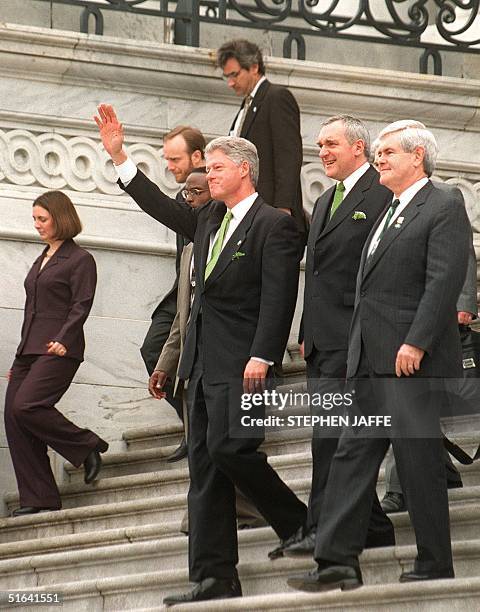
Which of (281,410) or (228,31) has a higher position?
(228,31)

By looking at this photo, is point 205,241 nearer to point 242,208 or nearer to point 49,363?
point 242,208

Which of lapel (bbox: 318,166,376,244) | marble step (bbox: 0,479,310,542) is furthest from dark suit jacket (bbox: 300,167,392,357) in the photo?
marble step (bbox: 0,479,310,542)

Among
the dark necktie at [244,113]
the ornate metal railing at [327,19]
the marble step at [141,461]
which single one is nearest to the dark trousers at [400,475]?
the marble step at [141,461]

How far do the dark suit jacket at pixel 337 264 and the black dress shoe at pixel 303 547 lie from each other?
0.74 m

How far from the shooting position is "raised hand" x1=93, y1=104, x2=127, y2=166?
24.1 feet

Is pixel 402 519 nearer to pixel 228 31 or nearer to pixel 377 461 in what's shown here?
pixel 377 461

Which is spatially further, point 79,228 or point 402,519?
point 79,228

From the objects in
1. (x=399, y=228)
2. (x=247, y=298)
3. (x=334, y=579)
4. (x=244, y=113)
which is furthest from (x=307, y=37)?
(x=334, y=579)

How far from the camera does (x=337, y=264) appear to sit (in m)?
7.04

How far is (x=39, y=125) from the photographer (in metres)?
10.3

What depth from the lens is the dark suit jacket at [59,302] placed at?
29.8 feet

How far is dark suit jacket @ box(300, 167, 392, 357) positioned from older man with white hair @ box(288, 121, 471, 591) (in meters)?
0.27

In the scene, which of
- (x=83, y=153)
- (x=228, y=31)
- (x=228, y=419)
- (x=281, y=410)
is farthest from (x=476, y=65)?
Answer: (x=228, y=419)

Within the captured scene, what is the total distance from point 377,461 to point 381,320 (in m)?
0.53
